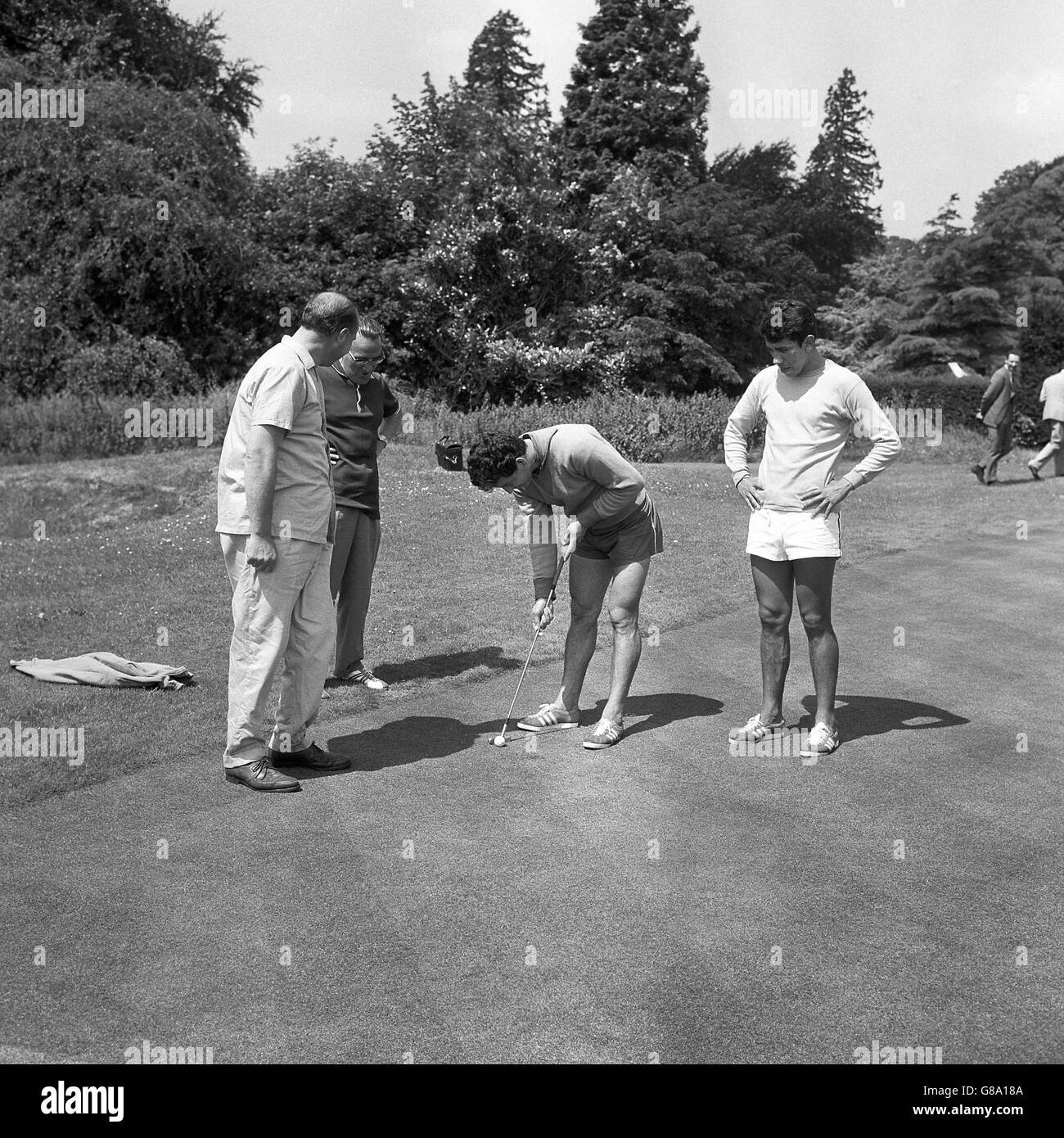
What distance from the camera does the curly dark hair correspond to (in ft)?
20.3

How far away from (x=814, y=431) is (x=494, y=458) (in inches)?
64.7

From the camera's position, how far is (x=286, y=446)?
597cm

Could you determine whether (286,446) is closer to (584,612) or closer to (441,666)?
(584,612)

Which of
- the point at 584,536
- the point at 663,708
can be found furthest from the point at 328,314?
the point at 663,708

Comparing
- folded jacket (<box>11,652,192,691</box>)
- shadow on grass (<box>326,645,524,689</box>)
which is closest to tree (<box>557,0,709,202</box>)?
shadow on grass (<box>326,645,524,689</box>)

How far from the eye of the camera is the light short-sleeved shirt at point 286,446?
19.2 feet

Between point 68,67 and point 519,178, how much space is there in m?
10.3

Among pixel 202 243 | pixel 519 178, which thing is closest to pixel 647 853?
pixel 202 243

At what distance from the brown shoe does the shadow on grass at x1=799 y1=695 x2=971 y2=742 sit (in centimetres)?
286

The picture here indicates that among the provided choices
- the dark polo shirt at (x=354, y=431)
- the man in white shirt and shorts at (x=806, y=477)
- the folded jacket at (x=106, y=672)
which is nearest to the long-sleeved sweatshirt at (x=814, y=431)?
the man in white shirt and shorts at (x=806, y=477)

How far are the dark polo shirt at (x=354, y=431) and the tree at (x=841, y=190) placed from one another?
45.9 metres

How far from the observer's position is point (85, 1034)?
152 inches
